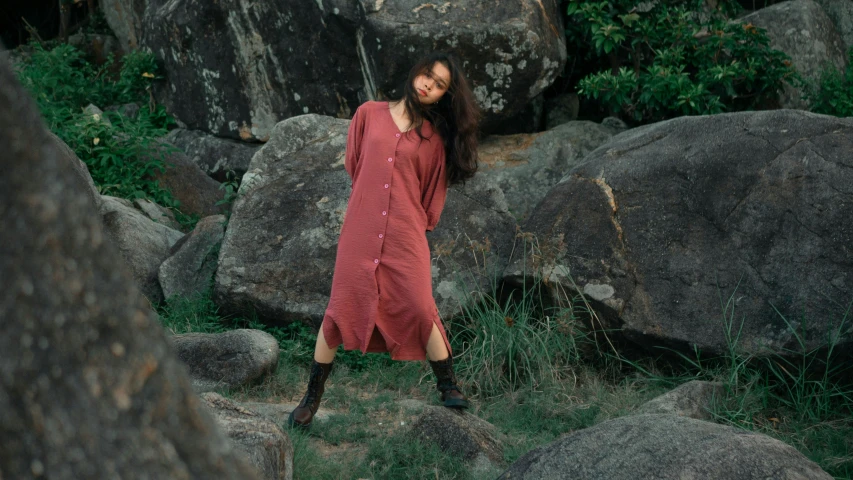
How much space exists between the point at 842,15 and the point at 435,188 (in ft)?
15.9

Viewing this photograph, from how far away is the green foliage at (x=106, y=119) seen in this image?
265 inches

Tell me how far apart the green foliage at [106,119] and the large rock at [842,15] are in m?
5.37

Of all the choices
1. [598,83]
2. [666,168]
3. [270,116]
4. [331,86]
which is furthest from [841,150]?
[270,116]

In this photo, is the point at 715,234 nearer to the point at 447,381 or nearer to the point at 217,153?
the point at 447,381

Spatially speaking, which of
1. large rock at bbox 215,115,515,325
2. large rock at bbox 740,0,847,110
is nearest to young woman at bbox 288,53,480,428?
large rock at bbox 215,115,515,325

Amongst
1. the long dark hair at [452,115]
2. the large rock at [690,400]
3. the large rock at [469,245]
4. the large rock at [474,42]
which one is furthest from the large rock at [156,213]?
the large rock at [690,400]

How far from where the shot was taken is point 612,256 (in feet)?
16.1

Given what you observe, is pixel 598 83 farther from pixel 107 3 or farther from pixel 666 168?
pixel 107 3

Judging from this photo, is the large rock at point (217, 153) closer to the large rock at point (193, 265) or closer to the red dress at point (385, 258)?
the large rock at point (193, 265)

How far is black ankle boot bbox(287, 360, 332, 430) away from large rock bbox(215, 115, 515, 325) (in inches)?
40.4

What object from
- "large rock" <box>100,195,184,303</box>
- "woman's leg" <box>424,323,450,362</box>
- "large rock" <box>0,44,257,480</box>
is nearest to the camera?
"large rock" <box>0,44,257,480</box>

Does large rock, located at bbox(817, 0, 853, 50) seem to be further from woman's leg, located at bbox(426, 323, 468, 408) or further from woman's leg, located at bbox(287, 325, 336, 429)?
woman's leg, located at bbox(287, 325, 336, 429)

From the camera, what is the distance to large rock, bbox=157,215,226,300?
5578mm

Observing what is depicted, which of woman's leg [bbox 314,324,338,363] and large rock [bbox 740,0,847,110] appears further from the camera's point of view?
large rock [bbox 740,0,847,110]
